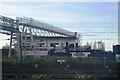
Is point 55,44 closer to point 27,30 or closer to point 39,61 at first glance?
point 27,30

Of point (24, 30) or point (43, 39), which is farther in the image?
point (43, 39)

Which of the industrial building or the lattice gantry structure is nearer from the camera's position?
the lattice gantry structure

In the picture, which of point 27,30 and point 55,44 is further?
point 55,44

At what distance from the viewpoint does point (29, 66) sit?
10.7m

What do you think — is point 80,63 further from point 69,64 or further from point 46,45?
point 46,45

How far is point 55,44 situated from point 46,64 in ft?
37.0

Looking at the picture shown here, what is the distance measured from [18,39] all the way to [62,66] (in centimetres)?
286

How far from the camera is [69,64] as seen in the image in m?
11.4

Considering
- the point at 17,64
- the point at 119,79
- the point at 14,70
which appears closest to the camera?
the point at 119,79

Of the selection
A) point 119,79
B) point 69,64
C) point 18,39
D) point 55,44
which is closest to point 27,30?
point 18,39

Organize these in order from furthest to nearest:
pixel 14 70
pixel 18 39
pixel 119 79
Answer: pixel 18 39
pixel 14 70
pixel 119 79

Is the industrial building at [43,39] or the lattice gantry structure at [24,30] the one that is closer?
the lattice gantry structure at [24,30]

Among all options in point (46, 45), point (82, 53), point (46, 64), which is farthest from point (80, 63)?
point (46, 45)

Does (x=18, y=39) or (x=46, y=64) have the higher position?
(x=18, y=39)
